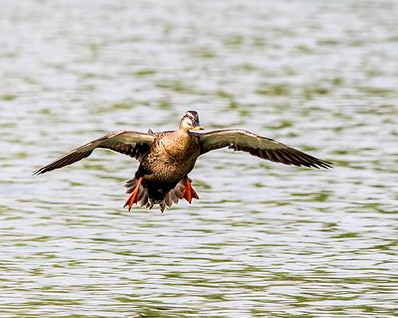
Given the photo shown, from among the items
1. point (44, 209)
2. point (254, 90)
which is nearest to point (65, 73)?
point (254, 90)

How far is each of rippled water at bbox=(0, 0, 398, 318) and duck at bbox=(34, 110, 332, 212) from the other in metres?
0.74

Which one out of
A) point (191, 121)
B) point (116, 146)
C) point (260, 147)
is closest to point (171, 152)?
point (191, 121)

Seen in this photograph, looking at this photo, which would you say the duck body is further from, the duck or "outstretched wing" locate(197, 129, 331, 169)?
"outstretched wing" locate(197, 129, 331, 169)

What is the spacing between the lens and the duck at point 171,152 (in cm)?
1526

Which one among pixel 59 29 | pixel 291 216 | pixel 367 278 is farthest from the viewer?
pixel 59 29

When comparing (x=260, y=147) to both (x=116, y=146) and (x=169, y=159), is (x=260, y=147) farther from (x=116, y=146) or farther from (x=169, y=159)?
(x=116, y=146)

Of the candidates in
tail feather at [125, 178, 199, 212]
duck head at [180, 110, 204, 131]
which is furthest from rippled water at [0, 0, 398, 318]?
duck head at [180, 110, 204, 131]

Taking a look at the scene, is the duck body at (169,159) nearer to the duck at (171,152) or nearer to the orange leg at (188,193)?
the duck at (171,152)

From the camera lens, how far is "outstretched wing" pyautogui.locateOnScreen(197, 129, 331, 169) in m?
15.6

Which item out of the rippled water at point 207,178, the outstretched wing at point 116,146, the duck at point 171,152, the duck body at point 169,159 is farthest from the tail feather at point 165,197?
the rippled water at point 207,178

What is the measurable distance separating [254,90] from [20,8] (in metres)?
16.7

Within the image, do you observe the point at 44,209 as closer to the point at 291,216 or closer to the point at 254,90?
the point at 291,216

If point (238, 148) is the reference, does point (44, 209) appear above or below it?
below

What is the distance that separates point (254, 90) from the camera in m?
29.4
